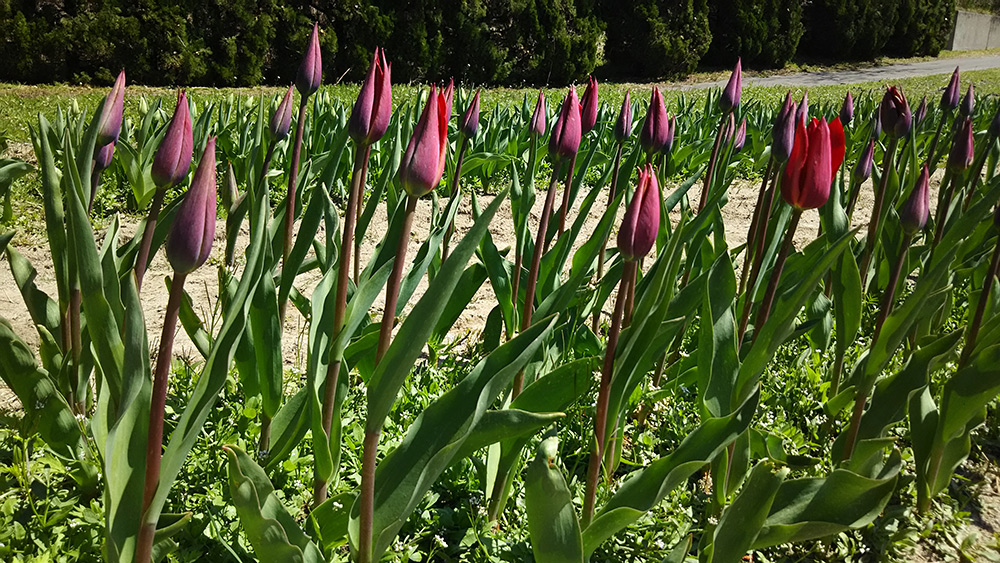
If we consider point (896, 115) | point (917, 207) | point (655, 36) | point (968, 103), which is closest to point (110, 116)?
point (917, 207)

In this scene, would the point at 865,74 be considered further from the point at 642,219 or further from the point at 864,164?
the point at 642,219

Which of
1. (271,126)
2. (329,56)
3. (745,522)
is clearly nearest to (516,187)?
(271,126)

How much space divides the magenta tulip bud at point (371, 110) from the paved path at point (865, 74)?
15341 millimetres

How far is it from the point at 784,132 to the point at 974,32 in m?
42.0

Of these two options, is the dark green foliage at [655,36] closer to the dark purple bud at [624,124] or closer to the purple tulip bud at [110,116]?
the dark purple bud at [624,124]

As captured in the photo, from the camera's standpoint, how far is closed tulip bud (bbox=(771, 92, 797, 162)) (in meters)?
1.84

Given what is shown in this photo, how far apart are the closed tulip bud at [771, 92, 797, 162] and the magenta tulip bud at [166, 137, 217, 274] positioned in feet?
4.79

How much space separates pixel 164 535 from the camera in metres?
1.07

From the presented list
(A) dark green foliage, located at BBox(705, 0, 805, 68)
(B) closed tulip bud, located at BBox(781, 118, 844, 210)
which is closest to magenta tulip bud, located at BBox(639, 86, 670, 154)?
(B) closed tulip bud, located at BBox(781, 118, 844, 210)

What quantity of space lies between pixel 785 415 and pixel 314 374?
156 centimetres

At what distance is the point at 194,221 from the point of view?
0.90 meters

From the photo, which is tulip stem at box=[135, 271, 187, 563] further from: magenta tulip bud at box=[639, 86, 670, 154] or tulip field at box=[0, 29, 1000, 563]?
magenta tulip bud at box=[639, 86, 670, 154]

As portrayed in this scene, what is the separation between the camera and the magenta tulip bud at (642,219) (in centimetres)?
118

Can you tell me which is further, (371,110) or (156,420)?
(371,110)
